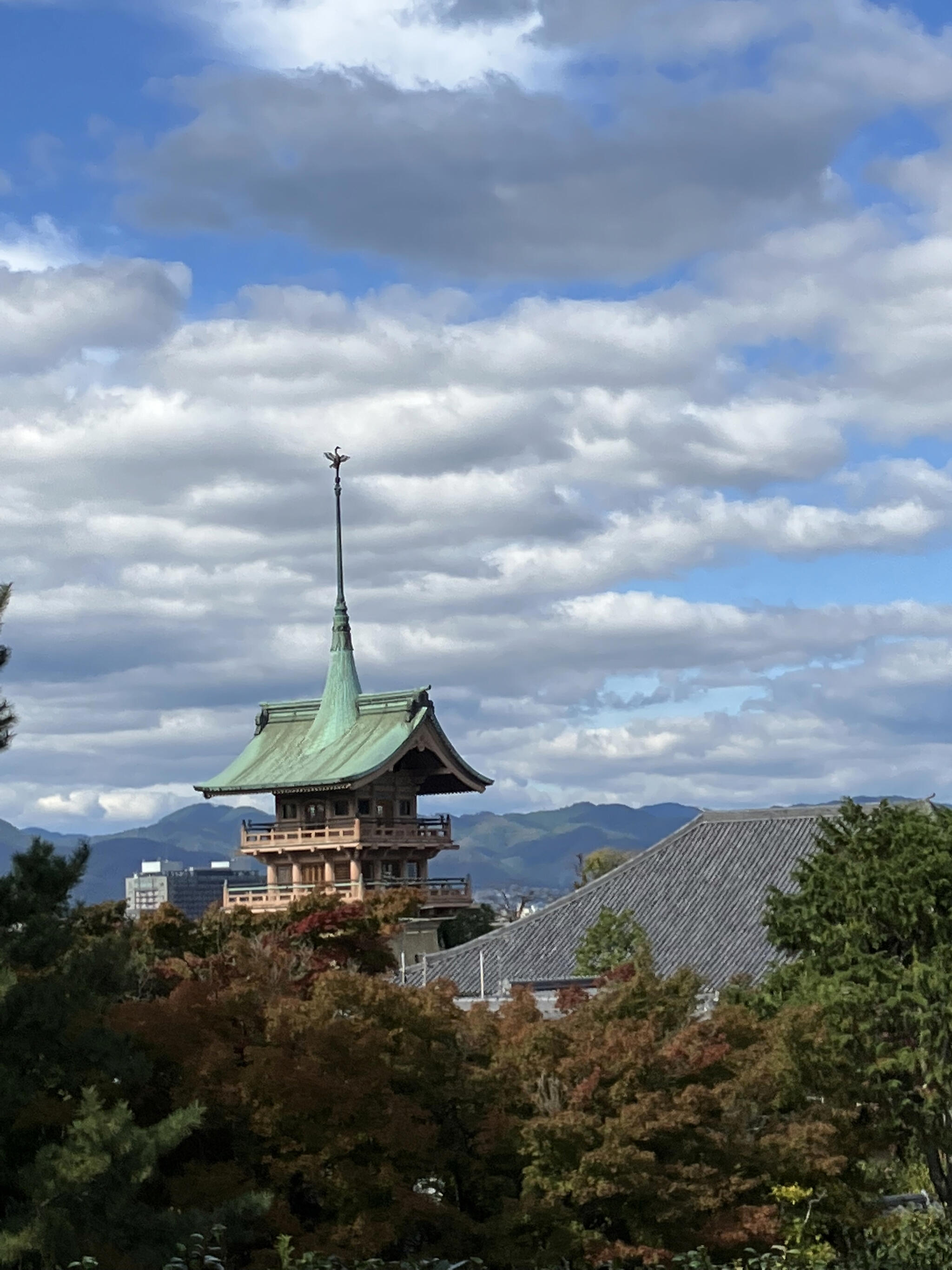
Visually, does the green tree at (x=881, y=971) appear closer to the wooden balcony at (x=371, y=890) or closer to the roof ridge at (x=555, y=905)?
the roof ridge at (x=555, y=905)

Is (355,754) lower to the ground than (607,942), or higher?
higher

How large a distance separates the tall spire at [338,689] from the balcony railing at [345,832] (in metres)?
3.53

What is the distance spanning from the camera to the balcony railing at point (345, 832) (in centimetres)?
6344

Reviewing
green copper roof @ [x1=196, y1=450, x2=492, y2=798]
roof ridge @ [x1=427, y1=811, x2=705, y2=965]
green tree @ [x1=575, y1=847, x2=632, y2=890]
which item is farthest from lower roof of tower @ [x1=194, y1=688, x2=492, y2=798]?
roof ridge @ [x1=427, y1=811, x2=705, y2=965]

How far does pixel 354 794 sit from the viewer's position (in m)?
63.9

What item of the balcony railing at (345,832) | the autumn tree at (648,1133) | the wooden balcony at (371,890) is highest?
the balcony railing at (345,832)

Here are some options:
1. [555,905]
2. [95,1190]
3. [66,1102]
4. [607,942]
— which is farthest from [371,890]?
[95,1190]

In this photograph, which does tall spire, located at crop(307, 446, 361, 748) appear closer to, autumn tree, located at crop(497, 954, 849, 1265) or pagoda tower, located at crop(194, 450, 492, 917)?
pagoda tower, located at crop(194, 450, 492, 917)

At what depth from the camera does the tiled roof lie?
116 ft

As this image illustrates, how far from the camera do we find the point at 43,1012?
14758 millimetres

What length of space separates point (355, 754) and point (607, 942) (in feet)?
99.7

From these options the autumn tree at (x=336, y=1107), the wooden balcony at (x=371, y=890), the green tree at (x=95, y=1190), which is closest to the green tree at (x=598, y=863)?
the wooden balcony at (x=371, y=890)

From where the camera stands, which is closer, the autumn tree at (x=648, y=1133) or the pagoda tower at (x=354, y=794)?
the autumn tree at (x=648, y=1133)

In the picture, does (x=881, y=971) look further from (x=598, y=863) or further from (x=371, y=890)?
(x=598, y=863)
